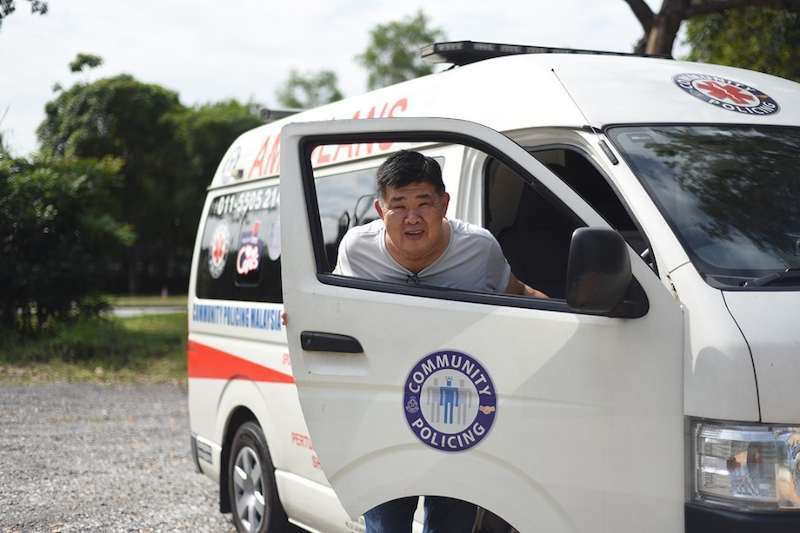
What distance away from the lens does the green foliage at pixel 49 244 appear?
45.8ft

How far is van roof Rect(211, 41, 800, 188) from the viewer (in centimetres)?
326

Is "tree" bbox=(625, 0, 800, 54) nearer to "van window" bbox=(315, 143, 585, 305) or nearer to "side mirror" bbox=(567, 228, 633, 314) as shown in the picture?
"van window" bbox=(315, 143, 585, 305)

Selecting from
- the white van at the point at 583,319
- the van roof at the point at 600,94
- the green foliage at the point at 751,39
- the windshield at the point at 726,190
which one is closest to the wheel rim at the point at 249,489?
the white van at the point at 583,319

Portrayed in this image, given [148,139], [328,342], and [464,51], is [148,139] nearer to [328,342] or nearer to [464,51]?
[464,51]

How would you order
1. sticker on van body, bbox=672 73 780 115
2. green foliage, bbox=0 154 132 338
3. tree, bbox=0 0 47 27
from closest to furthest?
1. sticker on van body, bbox=672 73 780 115
2. tree, bbox=0 0 47 27
3. green foliage, bbox=0 154 132 338

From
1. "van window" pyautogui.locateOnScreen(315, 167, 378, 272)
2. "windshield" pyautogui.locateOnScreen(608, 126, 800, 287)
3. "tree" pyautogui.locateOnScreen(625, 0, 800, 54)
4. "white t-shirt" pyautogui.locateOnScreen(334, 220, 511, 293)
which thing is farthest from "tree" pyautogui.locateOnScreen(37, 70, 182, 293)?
"windshield" pyautogui.locateOnScreen(608, 126, 800, 287)

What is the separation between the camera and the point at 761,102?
3480mm

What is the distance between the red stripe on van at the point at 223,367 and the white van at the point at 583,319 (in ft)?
2.30

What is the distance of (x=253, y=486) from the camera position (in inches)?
195

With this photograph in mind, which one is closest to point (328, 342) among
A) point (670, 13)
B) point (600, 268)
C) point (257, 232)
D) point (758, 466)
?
point (600, 268)

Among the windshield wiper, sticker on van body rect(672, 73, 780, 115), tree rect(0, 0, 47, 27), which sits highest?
tree rect(0, 0, 47, 27)

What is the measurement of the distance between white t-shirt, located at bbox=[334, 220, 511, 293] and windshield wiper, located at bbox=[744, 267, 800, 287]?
0.84 metres

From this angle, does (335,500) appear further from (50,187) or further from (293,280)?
(50,187)

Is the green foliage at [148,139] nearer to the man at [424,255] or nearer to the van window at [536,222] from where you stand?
the van window at [536,222]
